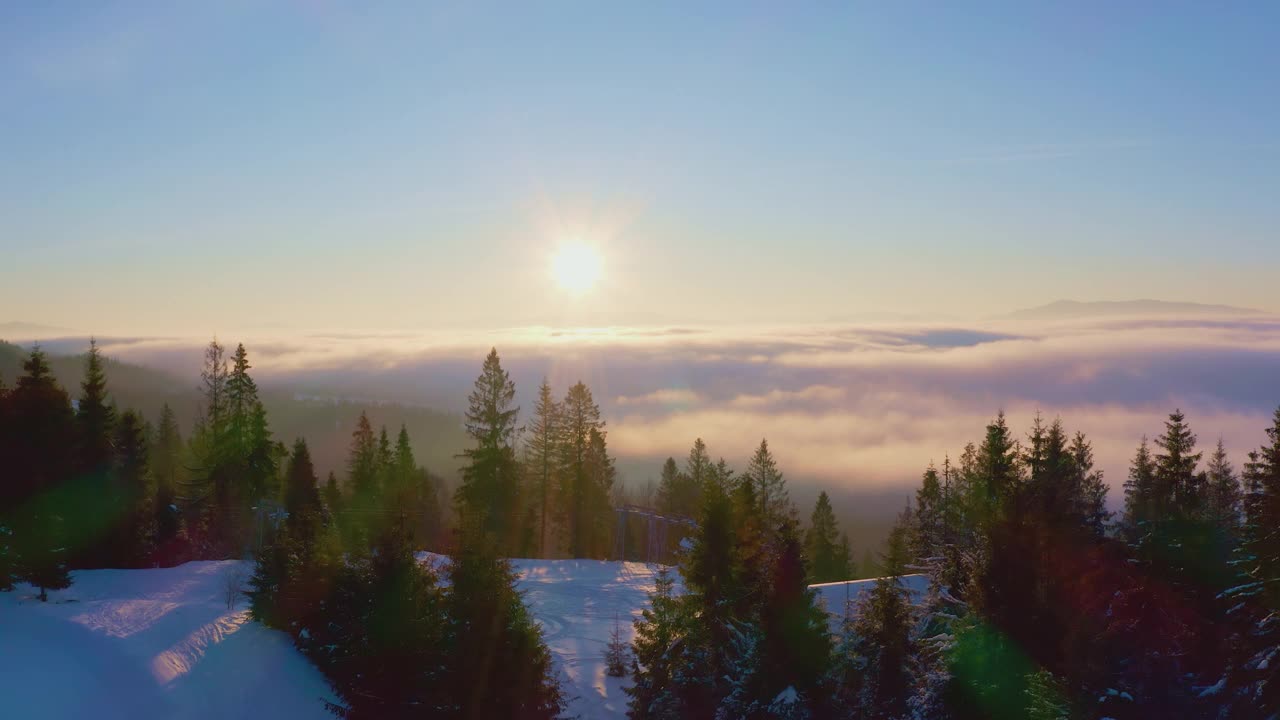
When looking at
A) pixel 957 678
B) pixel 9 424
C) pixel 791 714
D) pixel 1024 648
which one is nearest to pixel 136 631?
pixel 9 424

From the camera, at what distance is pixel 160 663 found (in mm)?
21781

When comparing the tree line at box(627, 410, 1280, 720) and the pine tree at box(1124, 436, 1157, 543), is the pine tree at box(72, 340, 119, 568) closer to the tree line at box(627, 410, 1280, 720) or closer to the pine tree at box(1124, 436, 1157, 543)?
the tree line at box(627, 410, 1280, 720)

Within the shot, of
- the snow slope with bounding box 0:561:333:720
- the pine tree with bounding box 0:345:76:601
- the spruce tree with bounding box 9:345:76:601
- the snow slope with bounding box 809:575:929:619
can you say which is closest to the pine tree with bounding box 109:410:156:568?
the spruce tree with bounding box 9:345:76:601

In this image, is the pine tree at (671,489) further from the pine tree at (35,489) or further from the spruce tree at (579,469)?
the pine tree at (35,489)

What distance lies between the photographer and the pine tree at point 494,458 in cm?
5256

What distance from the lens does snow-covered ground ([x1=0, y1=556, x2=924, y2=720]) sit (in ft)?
64.6

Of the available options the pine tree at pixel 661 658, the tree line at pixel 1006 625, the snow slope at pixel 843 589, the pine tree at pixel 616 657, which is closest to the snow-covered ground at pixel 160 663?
the pine tree at pixel 616 657

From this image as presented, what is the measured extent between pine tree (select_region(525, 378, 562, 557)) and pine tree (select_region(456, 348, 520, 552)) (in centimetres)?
358

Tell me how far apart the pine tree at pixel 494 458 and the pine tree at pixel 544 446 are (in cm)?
358

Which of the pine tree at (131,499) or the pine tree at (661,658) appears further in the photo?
the pine tree at (131,499)

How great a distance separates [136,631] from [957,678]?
22243mm

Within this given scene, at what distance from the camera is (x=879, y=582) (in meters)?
20.9

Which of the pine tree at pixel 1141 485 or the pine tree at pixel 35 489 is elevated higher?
the pine tree at pixel 35 489

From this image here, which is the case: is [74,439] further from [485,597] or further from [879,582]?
[879,582]
